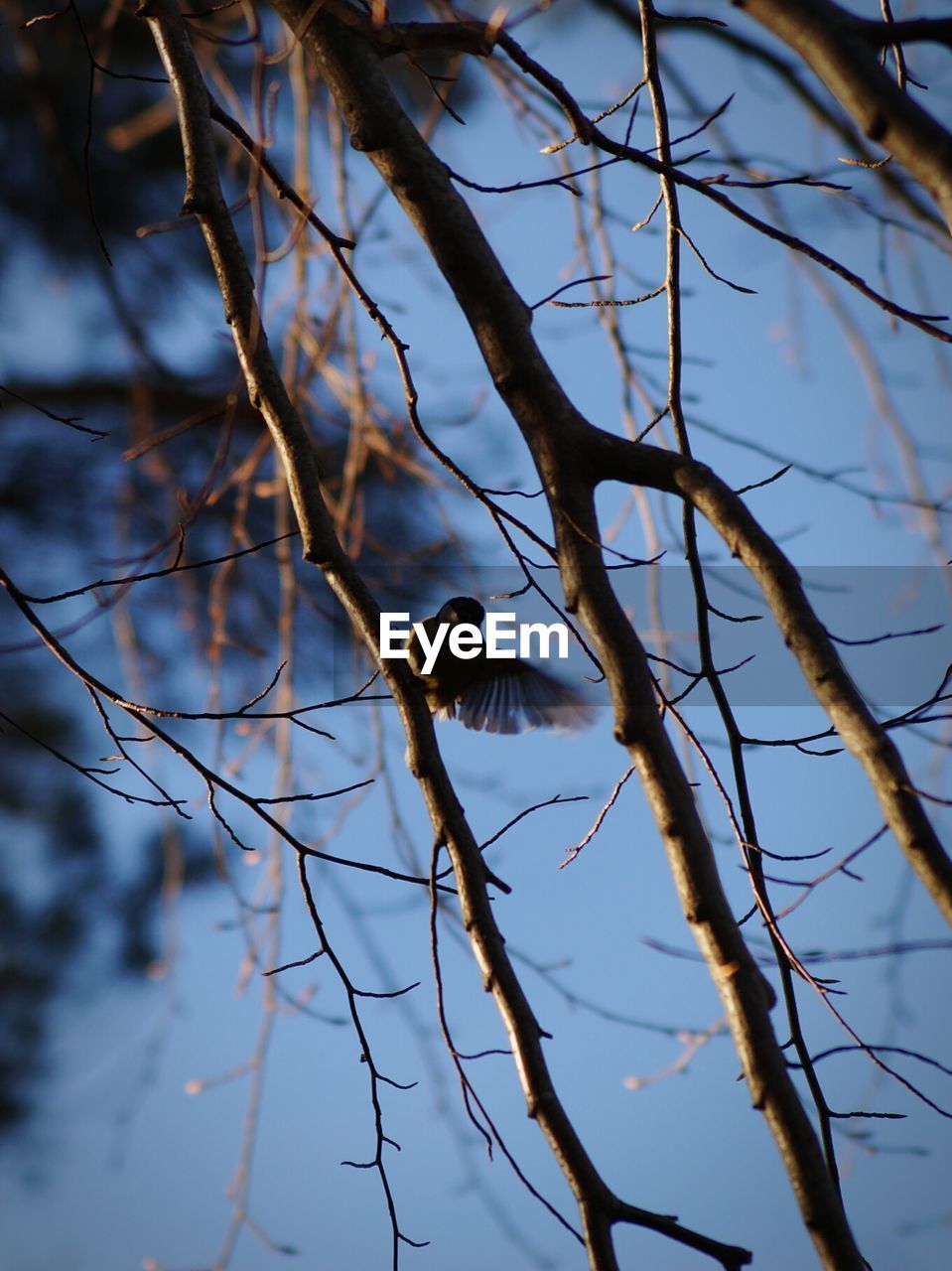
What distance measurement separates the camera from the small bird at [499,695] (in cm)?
109

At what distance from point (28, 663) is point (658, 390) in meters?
1.46

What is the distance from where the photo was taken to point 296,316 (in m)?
1.11

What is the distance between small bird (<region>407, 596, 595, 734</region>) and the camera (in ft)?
3.59

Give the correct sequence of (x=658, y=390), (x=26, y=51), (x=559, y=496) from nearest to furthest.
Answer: (x=559, y=496) < (x=658, y=390) < (x=26, y=51)

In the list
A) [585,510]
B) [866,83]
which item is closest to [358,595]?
[585,510]

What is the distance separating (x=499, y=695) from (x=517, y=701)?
2cm

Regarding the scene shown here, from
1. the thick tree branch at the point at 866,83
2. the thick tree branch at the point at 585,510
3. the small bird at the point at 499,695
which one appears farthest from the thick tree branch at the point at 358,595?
the small bird at the point at 499,695

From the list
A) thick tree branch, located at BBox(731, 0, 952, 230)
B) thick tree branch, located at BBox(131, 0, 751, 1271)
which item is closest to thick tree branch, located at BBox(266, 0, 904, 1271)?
thick tree branch, located at BBox(131, 0, 751, 1271)

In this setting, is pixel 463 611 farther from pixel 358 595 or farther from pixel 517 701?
pixel 358 595

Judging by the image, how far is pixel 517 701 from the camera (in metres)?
1.12

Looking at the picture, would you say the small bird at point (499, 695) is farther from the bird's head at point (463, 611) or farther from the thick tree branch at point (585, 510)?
the thick tree branch at point (585, 510)

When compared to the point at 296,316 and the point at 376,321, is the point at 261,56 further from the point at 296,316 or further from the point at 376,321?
the point at 296,316

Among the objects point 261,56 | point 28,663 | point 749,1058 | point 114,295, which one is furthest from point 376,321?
point 28,663

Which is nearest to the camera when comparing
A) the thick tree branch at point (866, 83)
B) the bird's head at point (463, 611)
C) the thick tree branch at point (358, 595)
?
the thick tree branch at point (866, 83)
